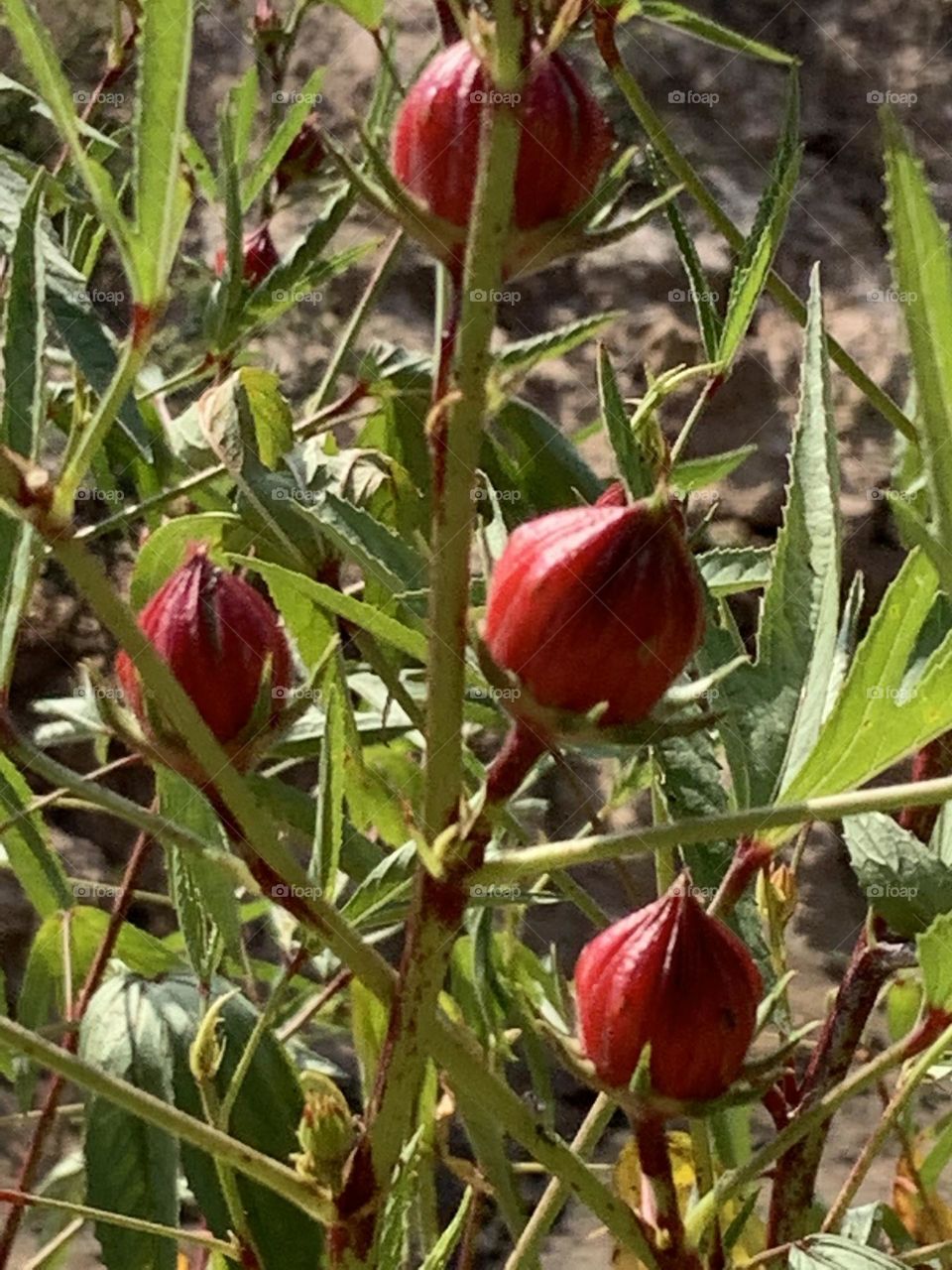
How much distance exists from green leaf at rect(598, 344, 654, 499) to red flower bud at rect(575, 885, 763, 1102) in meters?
0.08

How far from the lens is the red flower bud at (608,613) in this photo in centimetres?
22

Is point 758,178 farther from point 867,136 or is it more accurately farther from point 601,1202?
point 601,1202

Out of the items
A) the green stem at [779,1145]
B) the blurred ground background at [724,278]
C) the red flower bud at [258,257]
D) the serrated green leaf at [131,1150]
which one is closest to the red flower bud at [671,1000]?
the green stem at [779,1145]

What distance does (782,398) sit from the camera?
1.17 metres

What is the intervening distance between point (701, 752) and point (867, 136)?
3.75 ft

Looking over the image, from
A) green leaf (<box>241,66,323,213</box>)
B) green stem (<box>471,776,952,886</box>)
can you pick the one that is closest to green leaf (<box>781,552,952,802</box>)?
green stem (<box>471,776,952,886</box>)

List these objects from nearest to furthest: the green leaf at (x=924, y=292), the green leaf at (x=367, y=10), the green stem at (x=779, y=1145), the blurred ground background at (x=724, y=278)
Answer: the green leaf at (x=924, y=292), the green stem at (x=779, y=1145), the green leaf at (x=367, y=10), the blurred ground background at (x=724, y=278)

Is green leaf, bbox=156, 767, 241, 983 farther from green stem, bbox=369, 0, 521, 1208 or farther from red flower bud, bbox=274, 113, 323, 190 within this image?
red flower bud, bbox=274, 113, 323, 190

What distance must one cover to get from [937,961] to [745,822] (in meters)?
0.10

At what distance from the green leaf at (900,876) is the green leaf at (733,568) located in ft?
0.25

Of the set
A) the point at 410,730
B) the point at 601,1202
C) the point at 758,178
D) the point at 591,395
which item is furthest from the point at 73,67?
the point at 601,1202

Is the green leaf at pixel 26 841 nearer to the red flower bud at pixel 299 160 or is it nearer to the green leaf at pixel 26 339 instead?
the green leaf at pixel 26 339

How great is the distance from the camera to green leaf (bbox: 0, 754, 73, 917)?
361 mm

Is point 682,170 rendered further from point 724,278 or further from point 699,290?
point 724,278
